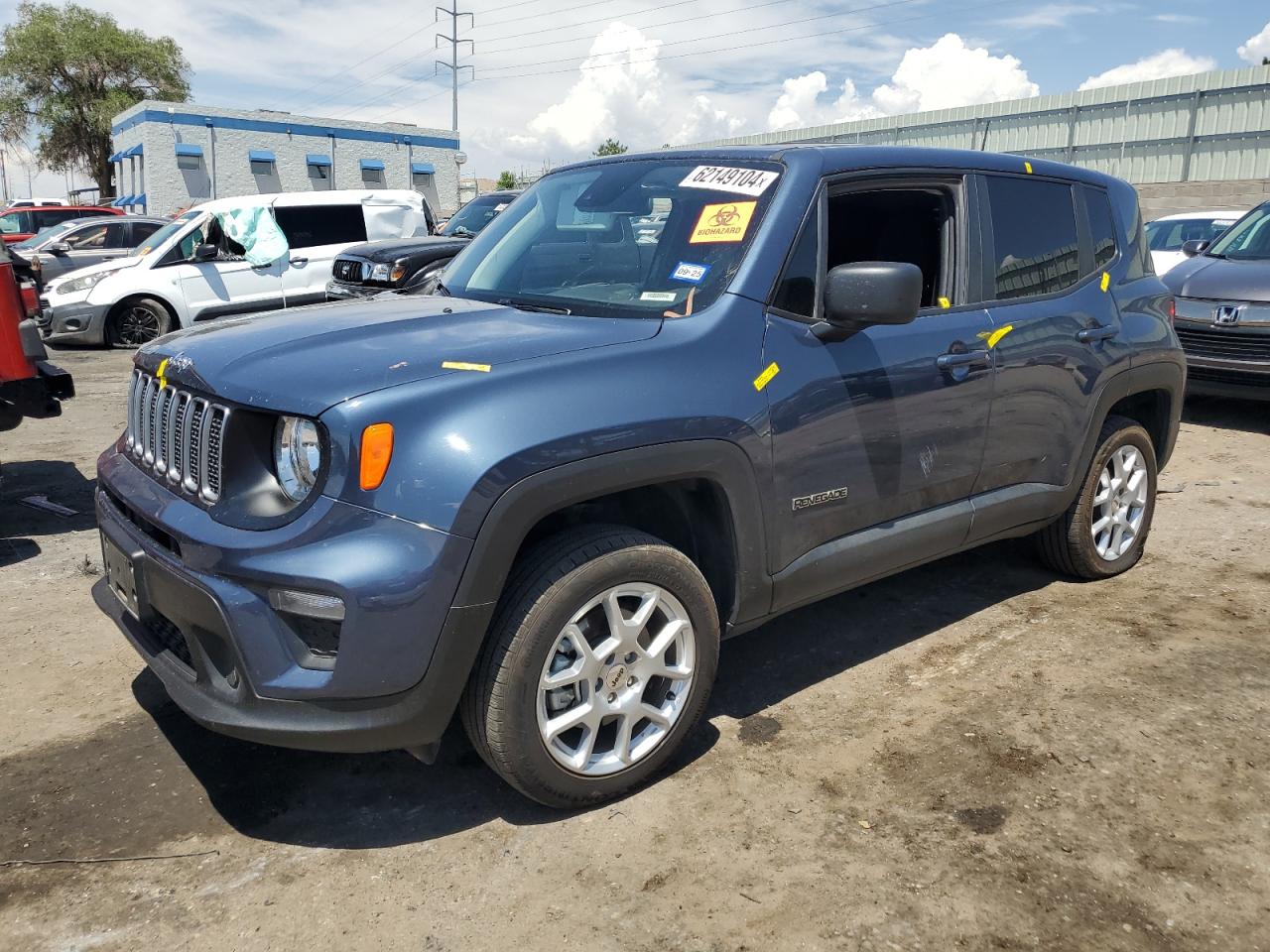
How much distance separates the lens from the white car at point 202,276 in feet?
40.4

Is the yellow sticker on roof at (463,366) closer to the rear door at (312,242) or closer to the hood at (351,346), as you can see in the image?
the hood at (351,346)

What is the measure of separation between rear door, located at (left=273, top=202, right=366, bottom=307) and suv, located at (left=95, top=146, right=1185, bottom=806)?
9460 millimetres

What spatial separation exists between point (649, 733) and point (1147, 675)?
6.66 feet

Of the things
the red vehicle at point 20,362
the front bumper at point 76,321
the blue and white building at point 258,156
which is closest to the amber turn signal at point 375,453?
the red vehicle at point 20,362

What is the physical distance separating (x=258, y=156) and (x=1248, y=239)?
4050 centimetres

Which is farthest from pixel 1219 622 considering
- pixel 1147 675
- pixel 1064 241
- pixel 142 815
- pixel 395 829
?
pixel 142 815

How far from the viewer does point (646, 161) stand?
372cm

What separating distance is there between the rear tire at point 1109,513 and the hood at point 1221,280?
4.01 m

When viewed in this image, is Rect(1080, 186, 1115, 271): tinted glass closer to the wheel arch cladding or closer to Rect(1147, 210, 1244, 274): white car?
the wheel arch cladding

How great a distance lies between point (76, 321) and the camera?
12.2m

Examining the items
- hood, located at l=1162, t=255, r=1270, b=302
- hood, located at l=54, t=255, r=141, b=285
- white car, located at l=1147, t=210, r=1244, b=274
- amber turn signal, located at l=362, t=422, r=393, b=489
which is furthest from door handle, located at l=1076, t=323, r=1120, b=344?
hood, located at l=54, t=255, r=141, b=285

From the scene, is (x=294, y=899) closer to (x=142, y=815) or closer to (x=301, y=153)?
(x=142, y=815)

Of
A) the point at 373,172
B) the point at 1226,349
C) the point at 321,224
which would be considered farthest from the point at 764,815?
the point at 373,172

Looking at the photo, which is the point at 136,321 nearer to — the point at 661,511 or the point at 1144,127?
the point at 661,511
